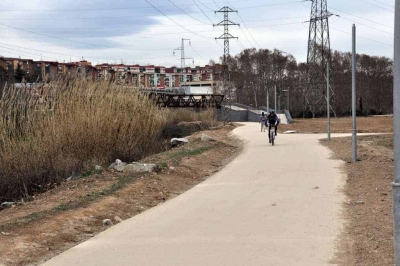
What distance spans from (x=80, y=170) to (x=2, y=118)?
9.30 feet

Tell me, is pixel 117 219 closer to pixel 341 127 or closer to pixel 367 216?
pixel 367 216

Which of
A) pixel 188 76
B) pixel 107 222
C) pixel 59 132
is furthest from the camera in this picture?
pixel 188 76

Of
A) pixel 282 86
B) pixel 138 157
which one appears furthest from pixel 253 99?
pixel 138 157

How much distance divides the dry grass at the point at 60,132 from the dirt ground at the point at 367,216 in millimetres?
7811

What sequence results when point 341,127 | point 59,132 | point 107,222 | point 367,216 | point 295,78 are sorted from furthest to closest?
point 295,78 < point 341,127 < point 59,132 < point 107,222 < point 367,216

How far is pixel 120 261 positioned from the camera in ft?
20.3

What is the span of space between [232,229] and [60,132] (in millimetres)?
9729

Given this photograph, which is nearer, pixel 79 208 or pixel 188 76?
pixel 79 208

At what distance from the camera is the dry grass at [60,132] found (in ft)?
49.4

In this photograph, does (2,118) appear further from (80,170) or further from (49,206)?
(49,206)

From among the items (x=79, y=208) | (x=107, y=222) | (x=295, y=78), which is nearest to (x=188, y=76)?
(x=295, y=78)

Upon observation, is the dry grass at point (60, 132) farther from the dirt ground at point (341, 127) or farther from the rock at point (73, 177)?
the dirt ground at point (341, 127)

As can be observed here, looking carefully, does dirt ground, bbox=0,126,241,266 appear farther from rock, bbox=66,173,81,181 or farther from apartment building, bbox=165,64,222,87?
apartment building, bbox=165,64,222,87

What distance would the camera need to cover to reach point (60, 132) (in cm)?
1609
